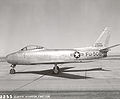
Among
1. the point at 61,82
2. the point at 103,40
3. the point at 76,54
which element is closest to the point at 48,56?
the point at 76,54

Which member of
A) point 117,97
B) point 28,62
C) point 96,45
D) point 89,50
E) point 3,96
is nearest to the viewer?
Result: point 117,97

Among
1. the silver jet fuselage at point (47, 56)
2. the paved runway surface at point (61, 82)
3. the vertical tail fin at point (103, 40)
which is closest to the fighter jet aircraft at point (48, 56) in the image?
the silver jet fuselage at point (47, 56)

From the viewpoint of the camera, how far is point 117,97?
9.38 m

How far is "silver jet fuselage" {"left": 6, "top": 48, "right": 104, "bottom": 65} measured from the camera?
2031cm

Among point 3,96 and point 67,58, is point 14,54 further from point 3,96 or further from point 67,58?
point 3,96

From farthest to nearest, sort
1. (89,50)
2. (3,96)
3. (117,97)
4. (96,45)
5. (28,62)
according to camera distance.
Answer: (96,45) → (89,50) → (28,62) → (3,96) → (117,97)

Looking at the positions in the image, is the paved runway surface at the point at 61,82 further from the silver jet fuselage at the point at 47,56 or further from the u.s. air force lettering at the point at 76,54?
the u.s. air force lettering at the point at 76,54

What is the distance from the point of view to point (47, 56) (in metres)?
20.6

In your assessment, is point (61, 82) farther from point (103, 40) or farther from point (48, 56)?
point (103, 40)

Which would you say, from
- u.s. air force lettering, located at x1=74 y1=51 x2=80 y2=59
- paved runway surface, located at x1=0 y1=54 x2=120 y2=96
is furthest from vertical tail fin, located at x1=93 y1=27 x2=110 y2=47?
paved runway surface, located at x1=0 y1=54 x2=120 y2=96

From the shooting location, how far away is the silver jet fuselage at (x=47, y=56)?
2031 centimetres

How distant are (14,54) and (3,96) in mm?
10826

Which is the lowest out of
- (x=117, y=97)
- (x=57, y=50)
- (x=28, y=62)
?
(x=117, y=97)

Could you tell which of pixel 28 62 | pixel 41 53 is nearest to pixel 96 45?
pixel 41 53
